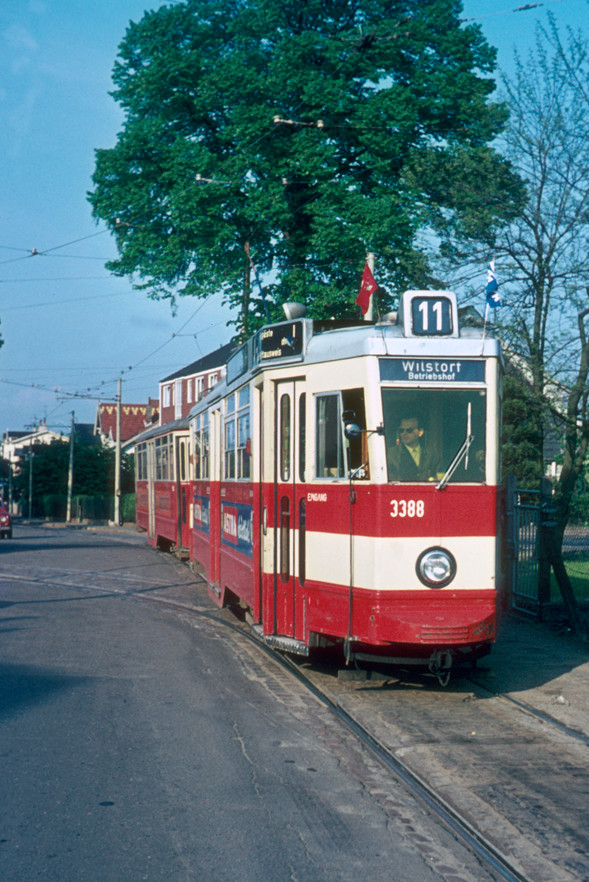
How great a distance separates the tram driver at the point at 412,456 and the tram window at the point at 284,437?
150 cm

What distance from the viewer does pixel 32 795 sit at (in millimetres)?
5520

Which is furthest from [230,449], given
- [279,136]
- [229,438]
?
[279,136]

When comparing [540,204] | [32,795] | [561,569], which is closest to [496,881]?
[32,795]

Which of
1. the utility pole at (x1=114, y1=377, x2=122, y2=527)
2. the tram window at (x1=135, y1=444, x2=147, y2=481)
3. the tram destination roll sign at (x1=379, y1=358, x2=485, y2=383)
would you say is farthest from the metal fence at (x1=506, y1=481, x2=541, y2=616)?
the utility pole at (x1=114, y1=377, x2=122, y2=527)

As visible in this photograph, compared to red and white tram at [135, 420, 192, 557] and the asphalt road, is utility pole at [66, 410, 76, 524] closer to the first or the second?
red and white tram at [135, 420, 192, 557]

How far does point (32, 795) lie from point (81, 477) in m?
60.5

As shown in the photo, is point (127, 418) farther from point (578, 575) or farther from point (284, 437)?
point (284, 437)

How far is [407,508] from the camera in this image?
26.0 ft

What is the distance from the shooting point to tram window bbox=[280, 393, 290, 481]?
9250 mm

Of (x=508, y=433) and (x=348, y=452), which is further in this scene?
(x=508, y=433)

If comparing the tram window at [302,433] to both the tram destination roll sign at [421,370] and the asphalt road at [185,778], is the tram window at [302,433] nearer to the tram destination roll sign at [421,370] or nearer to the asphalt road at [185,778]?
the tram destination roll sign at [421,370]

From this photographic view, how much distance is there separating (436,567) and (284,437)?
2.12 m

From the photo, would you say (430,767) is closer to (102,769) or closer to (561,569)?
(102,769)

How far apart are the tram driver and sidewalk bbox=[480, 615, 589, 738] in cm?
213
